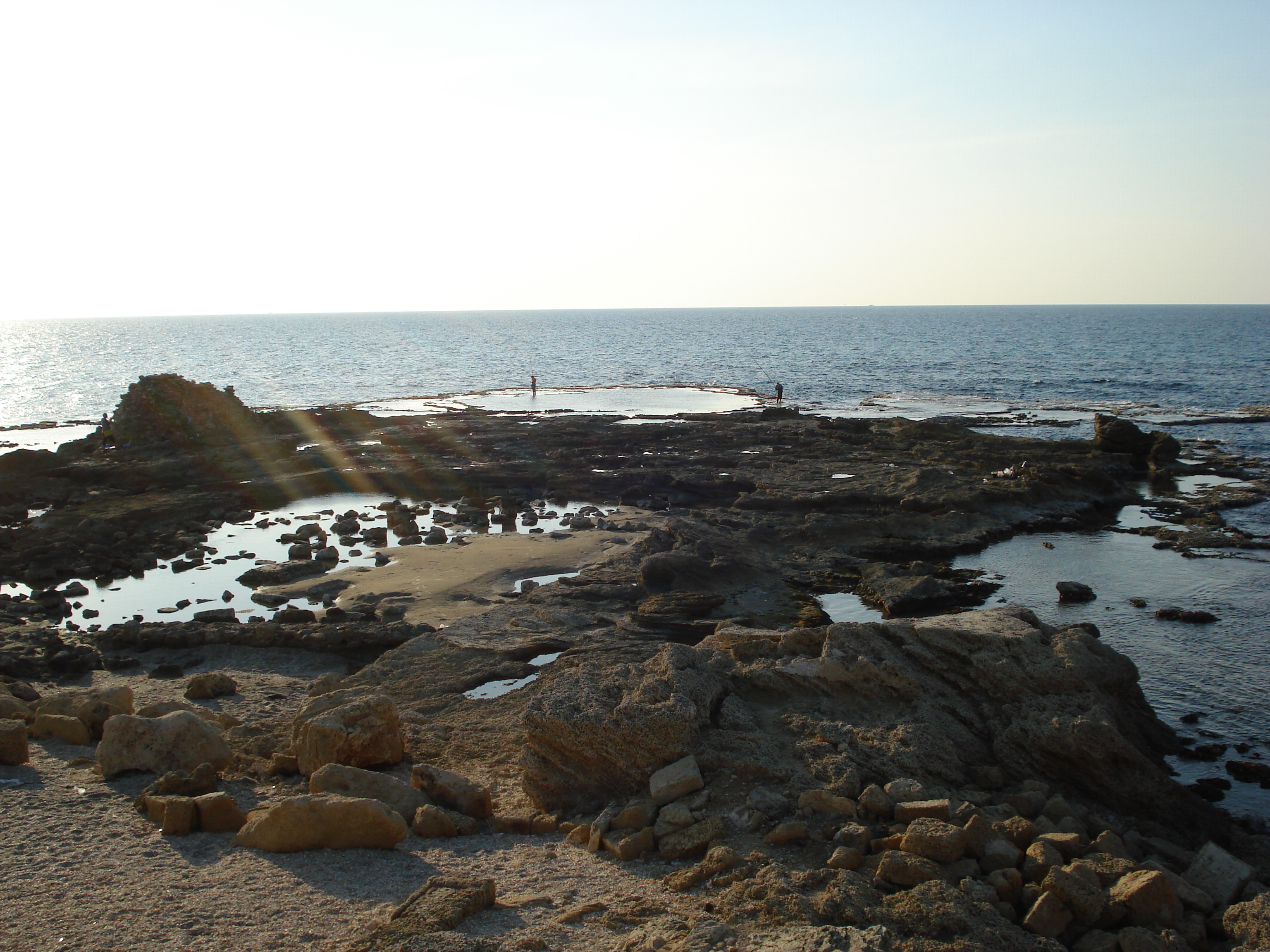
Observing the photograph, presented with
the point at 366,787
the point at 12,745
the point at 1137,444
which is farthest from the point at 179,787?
the point at 1137,444

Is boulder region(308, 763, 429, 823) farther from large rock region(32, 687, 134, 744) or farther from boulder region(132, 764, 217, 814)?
large rock region(32, 687, 134, 744)

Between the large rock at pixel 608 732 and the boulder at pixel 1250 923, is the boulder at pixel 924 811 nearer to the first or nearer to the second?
the boulder at pixel 1250 923

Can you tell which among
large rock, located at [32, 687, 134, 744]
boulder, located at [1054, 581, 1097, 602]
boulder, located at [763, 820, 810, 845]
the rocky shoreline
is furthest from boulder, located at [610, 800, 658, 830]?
boulder, located at [1054, 581, 1097, 602]

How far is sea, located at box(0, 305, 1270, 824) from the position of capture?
1698cm

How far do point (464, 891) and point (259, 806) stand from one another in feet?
10.3

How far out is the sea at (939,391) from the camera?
55.7ft

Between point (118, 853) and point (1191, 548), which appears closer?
point (118, 853)

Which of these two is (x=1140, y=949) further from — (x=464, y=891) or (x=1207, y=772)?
(x=1207, y=772)

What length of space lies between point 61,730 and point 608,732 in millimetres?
7210

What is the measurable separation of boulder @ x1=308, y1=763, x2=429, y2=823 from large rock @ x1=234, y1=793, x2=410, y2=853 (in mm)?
775

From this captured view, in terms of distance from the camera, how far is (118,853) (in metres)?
8.13

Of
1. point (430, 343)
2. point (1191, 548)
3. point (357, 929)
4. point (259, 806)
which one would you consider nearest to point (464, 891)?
point (357, 929)

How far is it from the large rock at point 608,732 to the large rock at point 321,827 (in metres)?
1.92

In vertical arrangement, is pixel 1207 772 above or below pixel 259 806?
below
